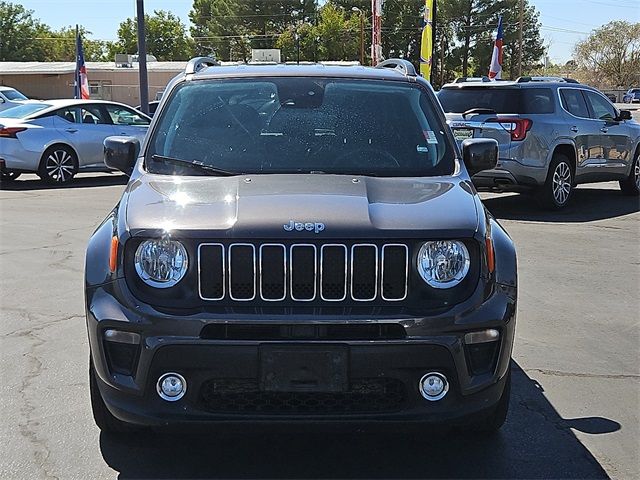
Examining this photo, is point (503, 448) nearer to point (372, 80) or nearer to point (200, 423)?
point (200, 423)

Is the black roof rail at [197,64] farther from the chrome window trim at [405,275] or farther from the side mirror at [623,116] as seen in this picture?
the side mirror at [623,116]

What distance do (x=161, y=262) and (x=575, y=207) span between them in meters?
10.4

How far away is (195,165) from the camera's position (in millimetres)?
4398

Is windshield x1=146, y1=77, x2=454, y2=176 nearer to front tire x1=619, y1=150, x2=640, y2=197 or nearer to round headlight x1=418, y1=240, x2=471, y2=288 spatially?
round headlight x1=418, y1=240, x2=471, y2=288

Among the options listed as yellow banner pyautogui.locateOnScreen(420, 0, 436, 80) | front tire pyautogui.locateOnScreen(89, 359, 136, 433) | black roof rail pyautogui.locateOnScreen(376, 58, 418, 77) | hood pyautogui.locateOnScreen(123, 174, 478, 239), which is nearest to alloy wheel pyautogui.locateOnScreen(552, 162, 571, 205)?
black roof rail pyautogui.locateOnScreen(376, 58, 418, 77)

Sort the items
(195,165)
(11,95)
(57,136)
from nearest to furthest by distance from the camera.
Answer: (195,165) < (57,136) < (11,95)

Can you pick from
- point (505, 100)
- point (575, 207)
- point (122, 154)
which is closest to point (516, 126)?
point (505, 100)

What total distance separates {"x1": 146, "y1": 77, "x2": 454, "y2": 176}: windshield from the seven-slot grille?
99 centimetres

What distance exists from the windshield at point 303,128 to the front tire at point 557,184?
7248 mm

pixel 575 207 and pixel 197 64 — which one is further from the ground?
pixel 197 64

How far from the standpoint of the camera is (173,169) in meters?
4.39

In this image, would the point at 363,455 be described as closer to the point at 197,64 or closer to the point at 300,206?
the point at 300,206

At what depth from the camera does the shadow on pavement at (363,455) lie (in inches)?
148

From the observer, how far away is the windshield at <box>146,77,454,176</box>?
446cm
